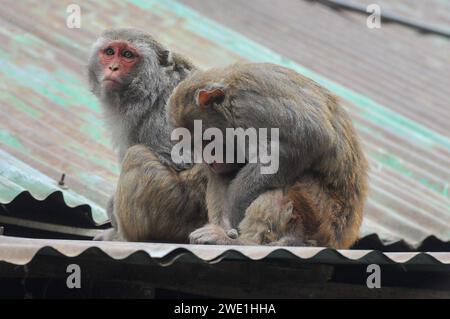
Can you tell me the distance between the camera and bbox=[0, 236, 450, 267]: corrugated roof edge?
17.1ft

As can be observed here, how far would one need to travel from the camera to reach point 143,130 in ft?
24.0

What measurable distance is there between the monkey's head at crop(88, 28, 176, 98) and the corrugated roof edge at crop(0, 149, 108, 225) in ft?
2.48

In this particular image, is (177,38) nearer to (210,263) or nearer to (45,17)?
(45,17)

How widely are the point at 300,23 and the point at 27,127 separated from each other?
6865 millimetres

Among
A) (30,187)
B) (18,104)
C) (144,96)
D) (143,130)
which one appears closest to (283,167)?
(143,130)

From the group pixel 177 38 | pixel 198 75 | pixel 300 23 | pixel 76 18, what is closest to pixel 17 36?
pixel 76 18

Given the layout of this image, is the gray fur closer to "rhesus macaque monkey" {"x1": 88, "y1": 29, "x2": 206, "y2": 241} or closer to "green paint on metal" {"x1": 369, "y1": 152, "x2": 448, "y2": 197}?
"rhesus macaque monkey" {"x1": 88, "y1": 29, "x2": 206, "y2": 241}

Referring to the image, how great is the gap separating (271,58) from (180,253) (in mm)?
6848

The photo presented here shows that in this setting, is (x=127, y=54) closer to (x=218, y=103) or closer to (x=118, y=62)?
(x=118, y=62)

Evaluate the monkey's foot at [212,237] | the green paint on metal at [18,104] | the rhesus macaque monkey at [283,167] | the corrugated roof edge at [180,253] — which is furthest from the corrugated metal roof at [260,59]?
the corrugated roof edge at [180,253]

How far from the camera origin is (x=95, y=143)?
28.8 feet

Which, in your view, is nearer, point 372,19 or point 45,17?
point 45,17

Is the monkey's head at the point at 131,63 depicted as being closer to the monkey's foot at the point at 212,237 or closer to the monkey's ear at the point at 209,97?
the monkey's ear at the point at 209,97

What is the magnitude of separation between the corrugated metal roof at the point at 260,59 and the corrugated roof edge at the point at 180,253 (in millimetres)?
1565
